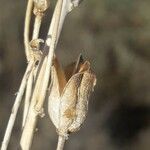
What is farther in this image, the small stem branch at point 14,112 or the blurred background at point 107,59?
the blurred background at point 107,59

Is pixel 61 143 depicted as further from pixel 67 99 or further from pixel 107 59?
pixel 107 59

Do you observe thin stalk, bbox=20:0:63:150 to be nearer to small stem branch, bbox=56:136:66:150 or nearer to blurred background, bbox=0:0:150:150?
small stem branch, bbox=56:136:66:150

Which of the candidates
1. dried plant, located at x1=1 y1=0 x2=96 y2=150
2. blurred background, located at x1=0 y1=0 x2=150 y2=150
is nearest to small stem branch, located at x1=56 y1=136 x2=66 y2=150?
dried plant, located at x1=1 y1=0 x2=96 y2=150

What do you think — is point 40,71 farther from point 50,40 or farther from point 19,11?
point 19,11

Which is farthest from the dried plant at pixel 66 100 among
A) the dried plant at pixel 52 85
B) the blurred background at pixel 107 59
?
the blurred background at pixel 107 59

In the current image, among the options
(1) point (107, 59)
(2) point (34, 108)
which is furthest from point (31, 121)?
(1) point (107, 59)

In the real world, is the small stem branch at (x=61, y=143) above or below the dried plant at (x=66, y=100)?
below

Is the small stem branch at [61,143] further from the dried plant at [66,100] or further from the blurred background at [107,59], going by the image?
the blurred background at [107,59]
